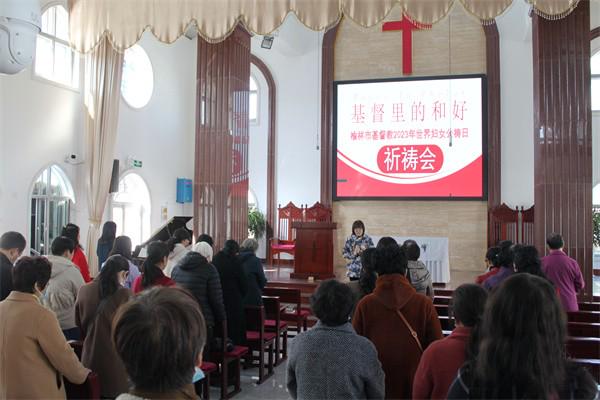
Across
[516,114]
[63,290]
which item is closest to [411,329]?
[63,290]

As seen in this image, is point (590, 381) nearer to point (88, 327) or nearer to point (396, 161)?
point (88, 327)

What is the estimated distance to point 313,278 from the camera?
7.56 metres

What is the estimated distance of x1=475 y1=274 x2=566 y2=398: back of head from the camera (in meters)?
1.13

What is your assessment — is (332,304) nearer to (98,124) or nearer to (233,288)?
(233,288)

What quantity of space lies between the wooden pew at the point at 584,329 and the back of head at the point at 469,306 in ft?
8.33

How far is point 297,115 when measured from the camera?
1125 centimetres

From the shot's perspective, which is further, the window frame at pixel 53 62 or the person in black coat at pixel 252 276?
the window frame at pixel 53 62

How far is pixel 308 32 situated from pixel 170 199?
4611 millimetres

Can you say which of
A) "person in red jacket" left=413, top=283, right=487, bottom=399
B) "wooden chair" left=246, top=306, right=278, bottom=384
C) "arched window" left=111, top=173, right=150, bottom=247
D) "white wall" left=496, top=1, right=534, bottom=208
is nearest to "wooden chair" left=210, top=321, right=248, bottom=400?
"wooden chair" left=246, top=306, right=278, bottom=384

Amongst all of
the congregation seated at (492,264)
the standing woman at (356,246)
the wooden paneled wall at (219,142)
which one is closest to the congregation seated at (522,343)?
the congregation seated at (492,264)

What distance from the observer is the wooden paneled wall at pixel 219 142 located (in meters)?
7.08

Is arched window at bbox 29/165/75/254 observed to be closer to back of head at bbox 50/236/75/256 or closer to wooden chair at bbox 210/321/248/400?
back of head at bbox 50/236/75/256

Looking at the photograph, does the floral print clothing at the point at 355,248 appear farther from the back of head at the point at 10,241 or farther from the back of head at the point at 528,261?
the back of head at the point at 10,241

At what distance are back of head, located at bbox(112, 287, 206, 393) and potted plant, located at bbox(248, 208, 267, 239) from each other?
985cm
